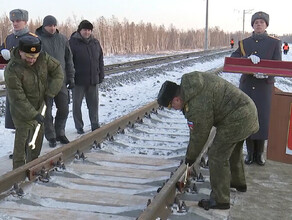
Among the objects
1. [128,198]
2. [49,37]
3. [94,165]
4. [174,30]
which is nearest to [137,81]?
[49,37]

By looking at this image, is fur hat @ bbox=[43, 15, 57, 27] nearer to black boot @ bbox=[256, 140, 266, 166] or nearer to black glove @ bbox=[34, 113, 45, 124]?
black glove @ bbox=[34, 113, 45, 124]

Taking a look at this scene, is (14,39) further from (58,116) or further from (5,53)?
(58,116)

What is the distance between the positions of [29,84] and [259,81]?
296 cm

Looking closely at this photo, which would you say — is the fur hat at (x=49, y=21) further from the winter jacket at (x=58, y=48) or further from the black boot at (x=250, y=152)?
the black boot at (x=250, y=152)

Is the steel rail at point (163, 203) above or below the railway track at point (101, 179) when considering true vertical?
above

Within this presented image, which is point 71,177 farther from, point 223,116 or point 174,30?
point 174,30

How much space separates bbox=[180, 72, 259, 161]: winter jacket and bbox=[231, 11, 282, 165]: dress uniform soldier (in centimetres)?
169

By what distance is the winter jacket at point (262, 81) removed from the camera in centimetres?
536

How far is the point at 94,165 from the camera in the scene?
502cm

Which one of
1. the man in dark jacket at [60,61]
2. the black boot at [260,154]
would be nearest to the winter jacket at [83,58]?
the man in dark jacket at [60,61]

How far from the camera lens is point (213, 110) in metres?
3.60

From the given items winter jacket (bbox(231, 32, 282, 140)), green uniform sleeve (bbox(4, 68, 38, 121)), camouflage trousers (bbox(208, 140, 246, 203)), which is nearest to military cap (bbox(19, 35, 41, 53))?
green uniform sleeve (bbox(4, 68, 38, 121))

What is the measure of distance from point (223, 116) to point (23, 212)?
1.97 meters

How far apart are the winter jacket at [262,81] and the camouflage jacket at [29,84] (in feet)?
8.18
